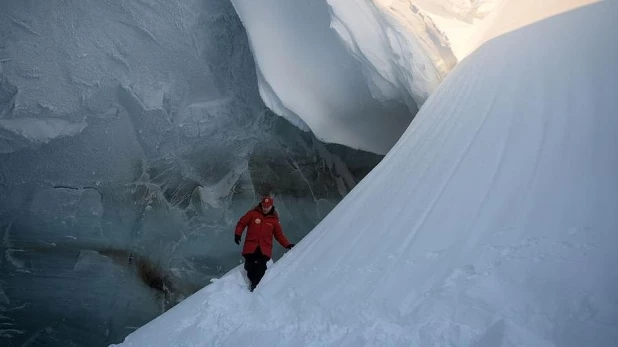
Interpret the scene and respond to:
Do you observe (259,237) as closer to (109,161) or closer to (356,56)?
(356,56)

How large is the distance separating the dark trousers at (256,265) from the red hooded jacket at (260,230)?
0.09 ft

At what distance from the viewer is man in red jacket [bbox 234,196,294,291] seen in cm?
347

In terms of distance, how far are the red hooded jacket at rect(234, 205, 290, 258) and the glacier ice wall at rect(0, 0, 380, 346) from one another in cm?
143

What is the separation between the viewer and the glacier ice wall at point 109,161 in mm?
4656

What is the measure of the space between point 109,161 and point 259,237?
2.07 m

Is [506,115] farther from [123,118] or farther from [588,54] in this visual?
[123,118]

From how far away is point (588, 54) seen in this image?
316 cm

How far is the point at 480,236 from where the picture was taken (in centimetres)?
231

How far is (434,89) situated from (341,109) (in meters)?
1.06

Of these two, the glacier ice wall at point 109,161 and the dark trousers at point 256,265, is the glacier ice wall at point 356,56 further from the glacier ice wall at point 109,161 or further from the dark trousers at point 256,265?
the dark trousers at point 256,265

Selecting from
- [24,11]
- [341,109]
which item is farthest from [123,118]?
[341,109]

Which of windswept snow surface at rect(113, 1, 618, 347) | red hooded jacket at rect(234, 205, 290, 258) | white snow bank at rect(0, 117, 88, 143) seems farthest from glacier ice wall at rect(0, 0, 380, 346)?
windswept snow surface at rect(113, 1, 618, 347)

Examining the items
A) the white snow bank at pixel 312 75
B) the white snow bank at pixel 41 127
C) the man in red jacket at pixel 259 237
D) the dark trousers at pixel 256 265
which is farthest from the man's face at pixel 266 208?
the white snow bank at pixel 41 127

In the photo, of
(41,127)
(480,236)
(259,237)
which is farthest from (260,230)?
(41,127)
